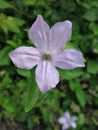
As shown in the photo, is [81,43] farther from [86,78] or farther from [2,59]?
[2,59]

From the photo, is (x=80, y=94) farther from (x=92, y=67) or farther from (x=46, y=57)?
(x=46, y=57)

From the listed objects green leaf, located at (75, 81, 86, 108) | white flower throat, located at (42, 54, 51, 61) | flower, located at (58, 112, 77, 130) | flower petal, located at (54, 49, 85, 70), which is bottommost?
flower, located at (58, 112, 77, 130)

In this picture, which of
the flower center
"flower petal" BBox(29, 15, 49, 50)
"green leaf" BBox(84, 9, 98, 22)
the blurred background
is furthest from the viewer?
"green leaf" BBox(84, 9, 98, 22)

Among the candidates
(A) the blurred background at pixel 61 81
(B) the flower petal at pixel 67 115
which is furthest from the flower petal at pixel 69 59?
(B) the flower petal at pixel 67 115

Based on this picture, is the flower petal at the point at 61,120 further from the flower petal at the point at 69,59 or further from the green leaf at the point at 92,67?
the flower petal at the point at 69,59

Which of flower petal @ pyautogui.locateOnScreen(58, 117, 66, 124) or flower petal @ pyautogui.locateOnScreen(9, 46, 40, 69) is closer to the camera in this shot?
flower petal @ pyautogui.locateOnScreen(9, 46, 40, 69)

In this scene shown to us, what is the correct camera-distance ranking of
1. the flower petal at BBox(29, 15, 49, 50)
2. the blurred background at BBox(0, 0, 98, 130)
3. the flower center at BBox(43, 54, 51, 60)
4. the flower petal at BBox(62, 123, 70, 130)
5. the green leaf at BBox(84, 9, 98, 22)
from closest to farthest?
the flower petal at BBox(29, 15, 49, 50), the flower center at BBox(43, 54, 51, 60), the blurred background at BBox(0, 0, 98, 130), the green leaf at BBox(84, 9, 98, 22), the flower petal at BBox(62, 123, 70, 130)

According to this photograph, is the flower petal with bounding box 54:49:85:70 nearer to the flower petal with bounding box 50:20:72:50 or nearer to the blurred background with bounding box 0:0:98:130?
the flower petal with bounding box 50:20:72:50

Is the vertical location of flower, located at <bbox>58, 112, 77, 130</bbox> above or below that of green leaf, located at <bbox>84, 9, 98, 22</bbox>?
below

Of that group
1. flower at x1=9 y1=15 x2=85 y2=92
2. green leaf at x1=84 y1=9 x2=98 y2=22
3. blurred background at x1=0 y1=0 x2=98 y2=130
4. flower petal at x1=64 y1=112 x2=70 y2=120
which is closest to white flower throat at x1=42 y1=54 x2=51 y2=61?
flower at x1=9 y1=15 x2=85 y2=92
